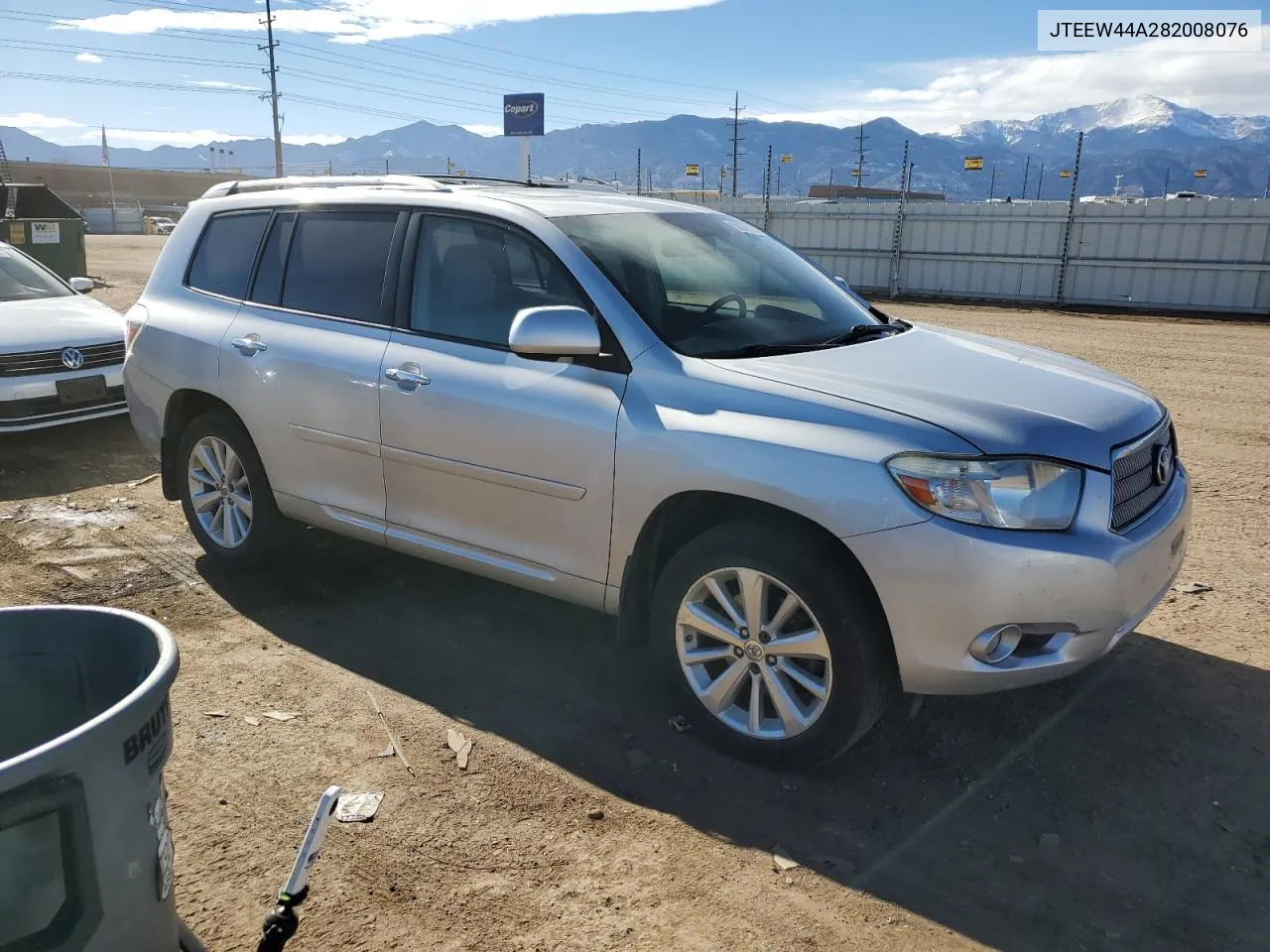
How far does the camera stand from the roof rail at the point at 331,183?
447cm

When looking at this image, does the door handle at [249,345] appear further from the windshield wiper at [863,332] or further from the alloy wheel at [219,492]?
the windshield wiper at [863,332]

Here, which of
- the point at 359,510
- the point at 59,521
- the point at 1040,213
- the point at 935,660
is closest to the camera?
the point at 935,660

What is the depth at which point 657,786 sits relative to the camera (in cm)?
322

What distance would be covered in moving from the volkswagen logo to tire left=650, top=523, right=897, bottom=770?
117 centimetres

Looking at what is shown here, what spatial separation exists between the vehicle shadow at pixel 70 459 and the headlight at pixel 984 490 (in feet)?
19.4

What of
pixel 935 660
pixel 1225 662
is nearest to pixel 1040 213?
pixel 1225 662

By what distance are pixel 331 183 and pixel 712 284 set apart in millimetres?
2054

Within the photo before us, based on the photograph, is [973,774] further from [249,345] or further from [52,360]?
[52,360]

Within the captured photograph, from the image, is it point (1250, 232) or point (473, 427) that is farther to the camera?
point (1250, 232)

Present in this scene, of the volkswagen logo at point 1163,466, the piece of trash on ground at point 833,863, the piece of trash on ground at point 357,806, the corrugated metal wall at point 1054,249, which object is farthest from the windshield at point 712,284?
the corrugated metal wall at point 1054,249

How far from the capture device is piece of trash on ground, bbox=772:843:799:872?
283 centimetres

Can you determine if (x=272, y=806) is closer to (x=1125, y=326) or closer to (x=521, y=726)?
(x=521, y=726)

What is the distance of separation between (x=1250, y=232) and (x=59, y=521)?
19415 mm

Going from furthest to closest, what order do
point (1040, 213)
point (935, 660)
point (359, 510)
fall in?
point (1040, 213)
point (359, 510)
point (935, 660)
